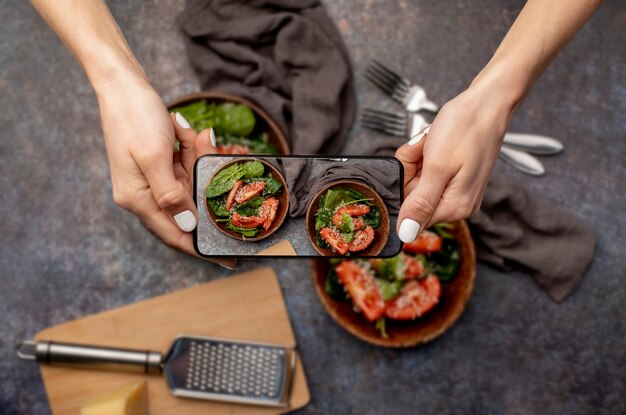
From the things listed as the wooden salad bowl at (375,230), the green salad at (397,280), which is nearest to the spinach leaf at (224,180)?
the wooden salad bowl at (375,230)

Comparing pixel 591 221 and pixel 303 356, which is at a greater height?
pixel 591 221

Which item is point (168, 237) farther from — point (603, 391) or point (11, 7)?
point (603, 391)

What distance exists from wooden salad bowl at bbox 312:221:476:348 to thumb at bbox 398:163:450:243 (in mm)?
516

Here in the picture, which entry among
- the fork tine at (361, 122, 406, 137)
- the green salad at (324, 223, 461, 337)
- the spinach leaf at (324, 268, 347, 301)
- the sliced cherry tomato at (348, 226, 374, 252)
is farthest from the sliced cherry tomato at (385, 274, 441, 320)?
the sliced cherry tomato at (348, 226, 374, 252)

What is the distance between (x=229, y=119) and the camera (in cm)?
180

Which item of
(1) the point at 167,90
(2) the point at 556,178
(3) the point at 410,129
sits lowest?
(2) the point at 556,178

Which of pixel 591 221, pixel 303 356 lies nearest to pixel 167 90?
pixel 303 356

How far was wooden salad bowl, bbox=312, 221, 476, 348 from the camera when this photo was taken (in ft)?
5.81

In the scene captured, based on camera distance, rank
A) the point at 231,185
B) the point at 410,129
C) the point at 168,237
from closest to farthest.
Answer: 1. the point at 231,185
2. the point at 168,237
3. the point at 410,129

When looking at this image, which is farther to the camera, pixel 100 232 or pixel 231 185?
pixel 100 232

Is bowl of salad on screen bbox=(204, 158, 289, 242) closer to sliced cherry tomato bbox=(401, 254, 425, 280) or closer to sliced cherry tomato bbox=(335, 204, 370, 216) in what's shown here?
sliced cherry tomato bbox=(335, 204, 370, 216)

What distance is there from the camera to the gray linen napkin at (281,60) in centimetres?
192

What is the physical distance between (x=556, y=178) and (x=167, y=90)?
1.38 m

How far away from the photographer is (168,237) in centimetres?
136
